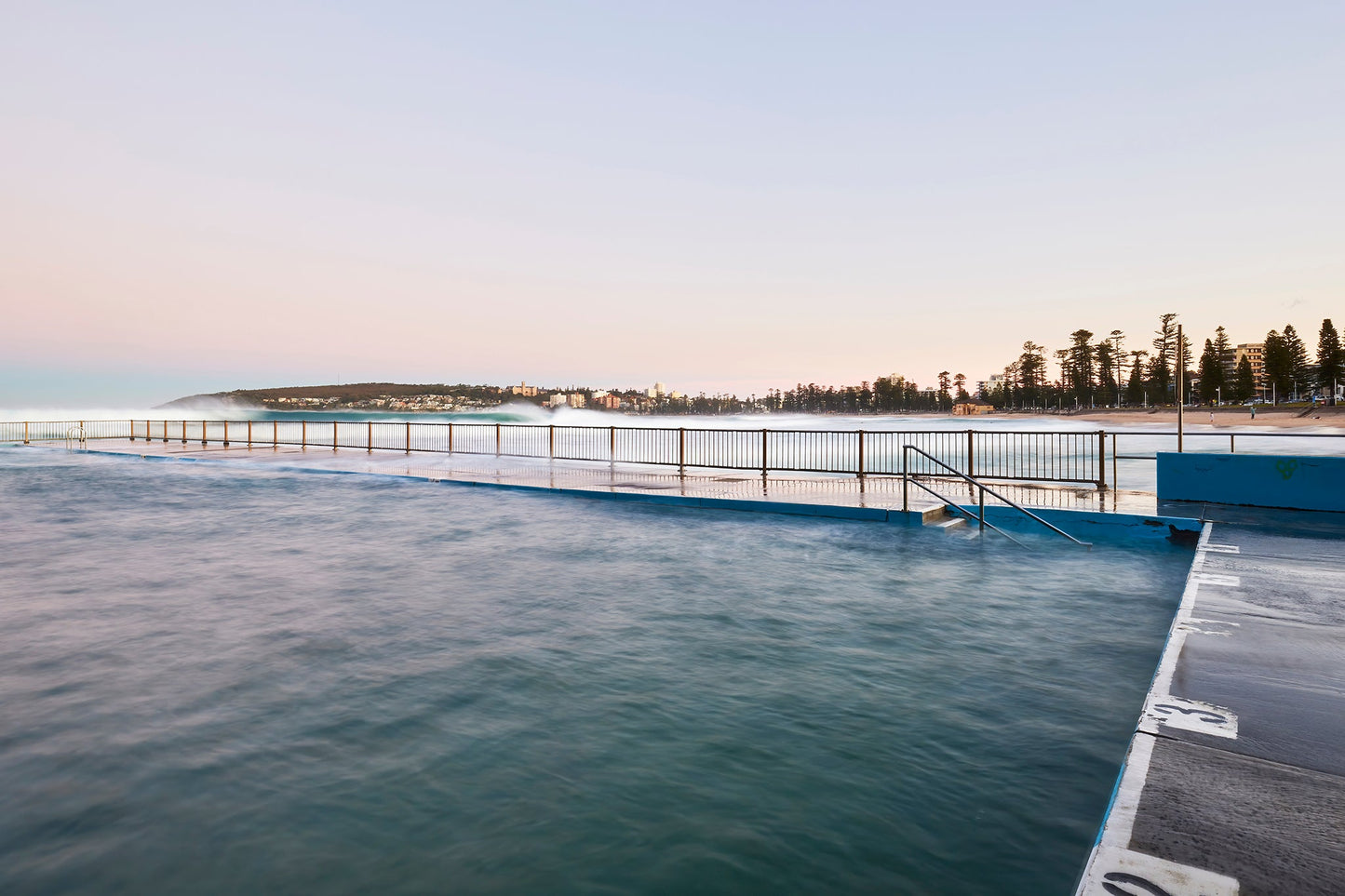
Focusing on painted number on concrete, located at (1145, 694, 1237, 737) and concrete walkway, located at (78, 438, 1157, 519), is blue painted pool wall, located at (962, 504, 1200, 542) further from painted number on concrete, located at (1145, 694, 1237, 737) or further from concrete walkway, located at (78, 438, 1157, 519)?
painted number on concrete, located at (1145, 694, 1237, 737)

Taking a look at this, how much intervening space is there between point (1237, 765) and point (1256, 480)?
13.1 m

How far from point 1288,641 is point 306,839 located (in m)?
7.47

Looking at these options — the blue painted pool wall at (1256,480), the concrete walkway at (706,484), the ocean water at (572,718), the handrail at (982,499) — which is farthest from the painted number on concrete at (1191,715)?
the blue painted pool wall at (1256,480)

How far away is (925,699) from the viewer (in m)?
5.88

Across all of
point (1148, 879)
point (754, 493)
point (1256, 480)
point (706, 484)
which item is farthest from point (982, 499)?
point (1148, 879)

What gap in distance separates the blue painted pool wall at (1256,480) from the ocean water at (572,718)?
3993mm

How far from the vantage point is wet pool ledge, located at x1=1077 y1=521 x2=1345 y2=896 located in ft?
9.42

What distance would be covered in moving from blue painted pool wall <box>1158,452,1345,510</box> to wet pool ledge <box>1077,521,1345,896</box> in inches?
307

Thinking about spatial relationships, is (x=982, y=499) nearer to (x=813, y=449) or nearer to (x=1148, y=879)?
(x=1148, y=879)

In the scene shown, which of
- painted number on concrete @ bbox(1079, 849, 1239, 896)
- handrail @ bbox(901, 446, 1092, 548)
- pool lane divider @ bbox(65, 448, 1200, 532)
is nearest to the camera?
painted number on concrete @ bbox(1079, 849, 1239, 896)

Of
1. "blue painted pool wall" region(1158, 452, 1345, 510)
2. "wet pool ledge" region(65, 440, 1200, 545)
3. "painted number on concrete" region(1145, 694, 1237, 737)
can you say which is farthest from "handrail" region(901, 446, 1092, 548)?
"painted number on concrete" region(1145, 694, 1237, 737)

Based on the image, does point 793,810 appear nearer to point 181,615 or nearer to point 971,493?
point 181,615

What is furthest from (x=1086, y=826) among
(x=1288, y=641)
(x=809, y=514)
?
(x=809, y=514)

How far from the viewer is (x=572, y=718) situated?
5.59 meters
